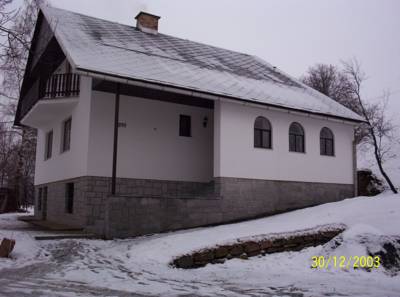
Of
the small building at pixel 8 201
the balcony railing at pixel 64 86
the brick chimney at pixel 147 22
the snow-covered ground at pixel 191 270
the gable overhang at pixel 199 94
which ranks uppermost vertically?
the brick chimney at pixel 147 22

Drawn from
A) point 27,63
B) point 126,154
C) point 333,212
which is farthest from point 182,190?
point 27,63

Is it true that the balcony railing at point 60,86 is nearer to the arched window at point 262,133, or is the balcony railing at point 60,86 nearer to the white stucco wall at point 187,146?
the white stucco wall at point 187,146

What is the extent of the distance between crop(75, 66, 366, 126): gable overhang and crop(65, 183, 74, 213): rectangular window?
17.4 feet

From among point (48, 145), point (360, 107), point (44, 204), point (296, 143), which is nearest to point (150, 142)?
point (296, 143)

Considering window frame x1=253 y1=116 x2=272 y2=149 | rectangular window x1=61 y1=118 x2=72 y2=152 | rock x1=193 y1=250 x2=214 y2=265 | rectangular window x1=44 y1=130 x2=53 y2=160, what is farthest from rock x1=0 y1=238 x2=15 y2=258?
rectangular window x1=44 y1=130 x2=53 y2=160

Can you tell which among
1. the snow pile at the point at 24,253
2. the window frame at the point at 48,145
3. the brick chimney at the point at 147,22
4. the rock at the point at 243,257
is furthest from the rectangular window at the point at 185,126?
the rock at the point at 243,257

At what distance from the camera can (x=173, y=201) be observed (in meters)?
11.9

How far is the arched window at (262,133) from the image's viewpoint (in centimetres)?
1430

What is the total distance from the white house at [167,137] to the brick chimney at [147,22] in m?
1.33

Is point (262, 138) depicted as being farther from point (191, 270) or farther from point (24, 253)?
point (24, 253)

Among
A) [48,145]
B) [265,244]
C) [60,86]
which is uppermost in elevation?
[60,86]

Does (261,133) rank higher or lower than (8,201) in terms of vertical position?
higher

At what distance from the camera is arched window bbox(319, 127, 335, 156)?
15.8 metres
